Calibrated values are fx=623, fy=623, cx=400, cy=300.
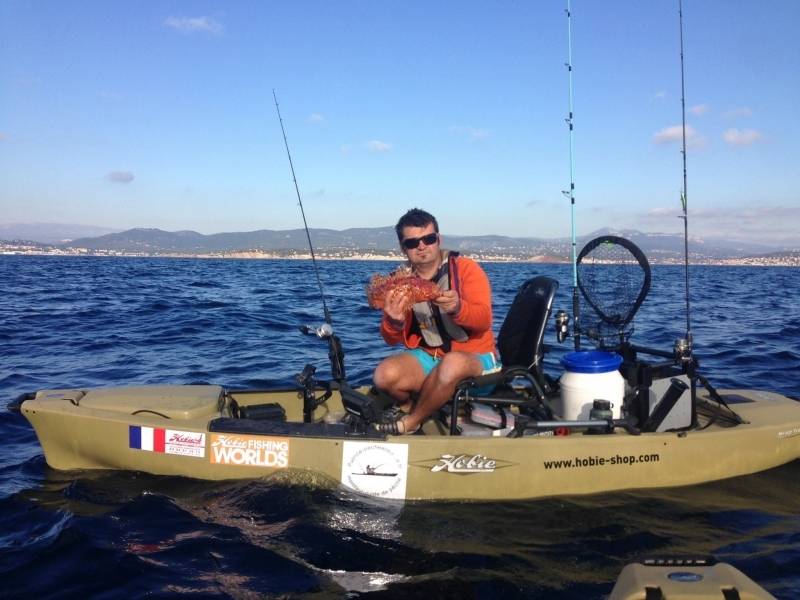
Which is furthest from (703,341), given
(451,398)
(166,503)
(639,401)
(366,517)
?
(166,503)

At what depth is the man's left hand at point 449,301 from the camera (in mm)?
4812

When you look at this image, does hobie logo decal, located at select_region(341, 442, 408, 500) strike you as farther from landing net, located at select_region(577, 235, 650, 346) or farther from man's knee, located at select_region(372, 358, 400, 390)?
landing net, located at select_region(577, 235, 650, 346)

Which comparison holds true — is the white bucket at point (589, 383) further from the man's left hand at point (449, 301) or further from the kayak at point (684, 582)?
the kayak at point (684, 582)

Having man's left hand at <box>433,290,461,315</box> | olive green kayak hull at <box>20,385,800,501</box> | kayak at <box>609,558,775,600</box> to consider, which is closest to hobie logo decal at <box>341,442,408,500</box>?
olive green kayak hull at <box>20,385,800,501</box>

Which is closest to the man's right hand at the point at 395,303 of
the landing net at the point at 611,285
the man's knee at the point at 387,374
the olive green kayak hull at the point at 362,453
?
the man's knee at the point at 387,374

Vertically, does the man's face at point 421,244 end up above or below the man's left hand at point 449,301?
above

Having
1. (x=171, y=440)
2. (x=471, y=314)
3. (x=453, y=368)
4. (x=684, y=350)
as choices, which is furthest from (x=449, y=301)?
(x=171, y=440)

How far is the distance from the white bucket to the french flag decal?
3.35m

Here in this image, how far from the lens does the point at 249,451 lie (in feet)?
16.1

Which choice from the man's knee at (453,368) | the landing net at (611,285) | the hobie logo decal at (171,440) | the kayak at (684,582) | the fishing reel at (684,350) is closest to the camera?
the kayak at (684,582)

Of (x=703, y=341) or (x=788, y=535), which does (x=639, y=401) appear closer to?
(x=788, y=535)

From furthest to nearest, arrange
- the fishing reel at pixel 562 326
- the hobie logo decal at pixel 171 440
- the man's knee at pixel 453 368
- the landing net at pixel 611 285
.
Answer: the fishing reel at pixel 562 326, the landing net at pixel 611 285, the man's knee at pixel 453 368, the hobie logo decal at pixel 171 440

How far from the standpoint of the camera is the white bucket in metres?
5.18

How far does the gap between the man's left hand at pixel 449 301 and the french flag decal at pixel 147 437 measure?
242 cm
